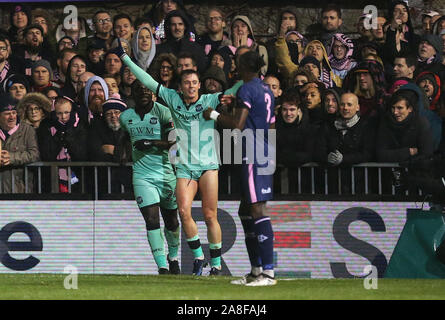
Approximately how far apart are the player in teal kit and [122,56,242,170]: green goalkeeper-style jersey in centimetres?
48

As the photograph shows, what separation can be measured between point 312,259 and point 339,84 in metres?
2.57

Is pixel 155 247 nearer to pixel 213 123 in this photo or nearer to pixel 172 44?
pixel 213 123

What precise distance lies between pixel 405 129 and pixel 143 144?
130 inches

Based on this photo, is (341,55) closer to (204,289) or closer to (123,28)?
(123,28)

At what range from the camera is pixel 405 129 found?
529 inches

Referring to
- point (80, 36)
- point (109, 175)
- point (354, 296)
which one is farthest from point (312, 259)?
point (80, 36)

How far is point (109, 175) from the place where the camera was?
562 inches

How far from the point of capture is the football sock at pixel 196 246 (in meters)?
13.2

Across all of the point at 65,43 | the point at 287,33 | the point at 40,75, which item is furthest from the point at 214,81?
the point at 65,43

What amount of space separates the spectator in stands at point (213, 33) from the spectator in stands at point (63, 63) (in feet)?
6.24

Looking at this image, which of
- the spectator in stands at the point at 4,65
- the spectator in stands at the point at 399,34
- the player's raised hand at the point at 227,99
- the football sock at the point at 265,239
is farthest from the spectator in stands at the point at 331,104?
the spectator in stands at the point at 4,65

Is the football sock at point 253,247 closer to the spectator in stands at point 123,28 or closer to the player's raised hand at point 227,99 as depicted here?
the player's raised hand at point 227,99

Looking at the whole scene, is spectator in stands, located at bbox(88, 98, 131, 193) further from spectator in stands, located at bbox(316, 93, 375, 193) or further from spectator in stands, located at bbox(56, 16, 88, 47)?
spectator in stands, located at bbox(316, 93, 375, 193)

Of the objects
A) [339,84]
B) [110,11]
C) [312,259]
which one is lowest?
[312,259]
